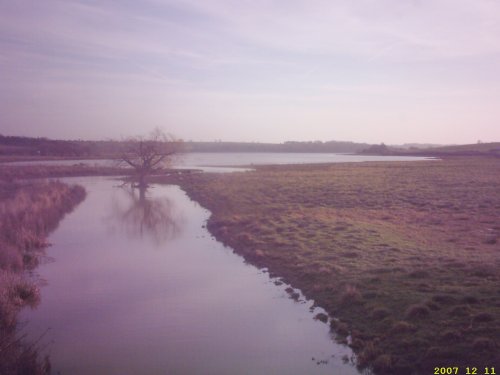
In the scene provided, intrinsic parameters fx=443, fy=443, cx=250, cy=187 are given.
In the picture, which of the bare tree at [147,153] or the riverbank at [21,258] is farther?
the bare tree at [147,153]

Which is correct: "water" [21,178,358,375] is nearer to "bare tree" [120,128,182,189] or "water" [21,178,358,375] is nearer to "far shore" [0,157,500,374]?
"far shore" [0,157,500,374]

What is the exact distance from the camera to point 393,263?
15016 millimetres

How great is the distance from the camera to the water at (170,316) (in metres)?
9.62

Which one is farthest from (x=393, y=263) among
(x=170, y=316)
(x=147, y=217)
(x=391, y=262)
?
(x=147, y=217)

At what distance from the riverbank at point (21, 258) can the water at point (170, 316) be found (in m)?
0.50

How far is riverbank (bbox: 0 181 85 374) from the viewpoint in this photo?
30.1ft

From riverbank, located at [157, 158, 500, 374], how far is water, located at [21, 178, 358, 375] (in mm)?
982

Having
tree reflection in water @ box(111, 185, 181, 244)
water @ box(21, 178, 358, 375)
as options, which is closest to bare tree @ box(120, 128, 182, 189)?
tree reflection in water @ box(111, 185, 181, 244)

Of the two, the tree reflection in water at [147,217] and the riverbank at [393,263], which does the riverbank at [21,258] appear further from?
the riverbank at [393,263]

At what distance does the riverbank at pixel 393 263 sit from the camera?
9180 millimetres

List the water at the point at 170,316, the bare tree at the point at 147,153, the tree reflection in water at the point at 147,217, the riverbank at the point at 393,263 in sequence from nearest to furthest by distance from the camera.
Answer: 1. the riverbank at the point at 393,263
2. the water at the point at 170,316
3. the tree reflection in water at the point at 147,217
4. the bare tree at the point at 147,153

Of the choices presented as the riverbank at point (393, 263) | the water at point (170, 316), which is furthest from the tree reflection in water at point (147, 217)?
the riverbank at point (393, 263)

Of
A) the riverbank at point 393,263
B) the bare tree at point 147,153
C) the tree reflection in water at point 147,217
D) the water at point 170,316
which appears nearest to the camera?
the riverbank at point 393,263

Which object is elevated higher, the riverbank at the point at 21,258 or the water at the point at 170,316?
the riverbank at the point at 21,258
